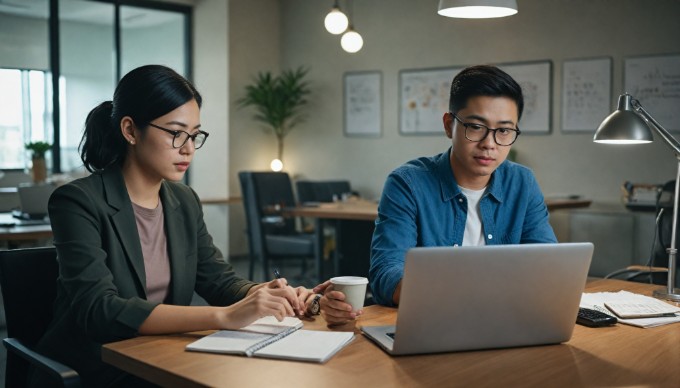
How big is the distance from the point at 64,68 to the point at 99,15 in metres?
0.66

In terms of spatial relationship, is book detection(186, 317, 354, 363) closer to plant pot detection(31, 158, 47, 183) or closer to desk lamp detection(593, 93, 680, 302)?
desk lamp detection(593, 93, 680, 302)

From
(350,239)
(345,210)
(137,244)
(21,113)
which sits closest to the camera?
(137,244)

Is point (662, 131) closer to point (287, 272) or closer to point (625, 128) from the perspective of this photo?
point (625, 128)

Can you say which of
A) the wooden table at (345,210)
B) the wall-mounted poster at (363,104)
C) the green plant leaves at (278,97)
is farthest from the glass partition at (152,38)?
the wooden table at (345,210)

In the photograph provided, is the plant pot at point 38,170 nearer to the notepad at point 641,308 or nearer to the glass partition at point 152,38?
the glass partition at point 152,38

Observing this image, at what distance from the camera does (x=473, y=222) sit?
82.6 inches

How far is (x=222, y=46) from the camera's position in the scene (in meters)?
7.91

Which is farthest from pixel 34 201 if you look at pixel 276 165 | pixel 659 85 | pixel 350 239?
pixel 659 85

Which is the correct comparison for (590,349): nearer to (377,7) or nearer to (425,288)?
(425,288)

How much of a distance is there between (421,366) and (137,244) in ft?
2.68

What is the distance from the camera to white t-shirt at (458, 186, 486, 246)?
2094mm

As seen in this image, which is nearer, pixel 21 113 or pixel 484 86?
pixel 484 86

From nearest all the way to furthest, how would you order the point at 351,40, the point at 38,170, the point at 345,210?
the point at 345,210 < the point at 38,170 < the point at 351,40

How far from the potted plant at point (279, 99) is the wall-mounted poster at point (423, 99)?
123 centimetres
